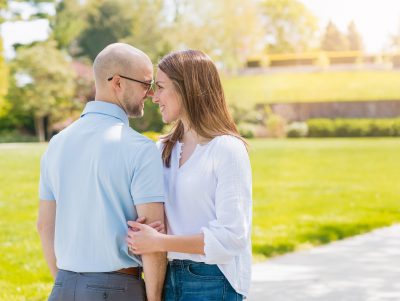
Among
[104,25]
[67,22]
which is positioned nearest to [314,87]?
[104,25]

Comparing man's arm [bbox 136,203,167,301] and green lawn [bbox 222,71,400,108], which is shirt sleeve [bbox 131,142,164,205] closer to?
man's arm [bbox 136,203,167,301]

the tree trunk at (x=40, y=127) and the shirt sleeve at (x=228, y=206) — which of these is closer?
the shirt sleeve at (x=228, y=206)

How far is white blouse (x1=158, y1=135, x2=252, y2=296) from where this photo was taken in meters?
2.38

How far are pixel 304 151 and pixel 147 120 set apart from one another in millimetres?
10590

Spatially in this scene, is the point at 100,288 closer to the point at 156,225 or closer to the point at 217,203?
the point at 156,225

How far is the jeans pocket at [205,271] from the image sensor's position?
249 cm

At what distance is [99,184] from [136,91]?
342 mm

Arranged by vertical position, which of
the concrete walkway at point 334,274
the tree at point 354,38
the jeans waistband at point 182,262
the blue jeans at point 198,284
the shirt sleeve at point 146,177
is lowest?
the tree at point 354,38

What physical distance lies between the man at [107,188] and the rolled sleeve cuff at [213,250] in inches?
6.2

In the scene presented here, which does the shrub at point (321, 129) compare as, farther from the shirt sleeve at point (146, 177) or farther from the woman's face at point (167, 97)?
the shirt sleeve at point (146, 177)

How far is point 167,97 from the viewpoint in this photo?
8.25 ft

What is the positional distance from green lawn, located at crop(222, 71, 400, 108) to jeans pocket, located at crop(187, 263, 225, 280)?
4025 centimetres

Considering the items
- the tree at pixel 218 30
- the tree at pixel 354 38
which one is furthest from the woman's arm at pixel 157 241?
the tree at pixel 354 38

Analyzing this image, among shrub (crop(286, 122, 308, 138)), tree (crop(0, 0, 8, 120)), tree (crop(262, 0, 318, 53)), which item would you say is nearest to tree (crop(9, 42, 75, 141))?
tree (crop(0, 0, 8, 120))
